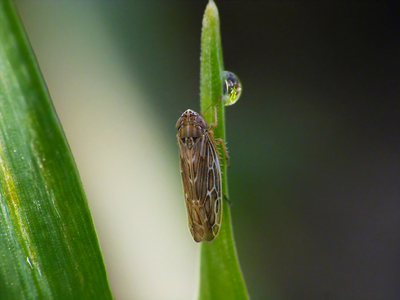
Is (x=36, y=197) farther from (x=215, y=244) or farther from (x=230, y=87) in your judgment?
(x=230, y=87)

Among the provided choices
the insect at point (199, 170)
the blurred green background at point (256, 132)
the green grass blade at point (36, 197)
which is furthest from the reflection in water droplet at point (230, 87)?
the blurred green background at point (256, 132)

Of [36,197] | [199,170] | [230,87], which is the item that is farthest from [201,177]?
[36,197]

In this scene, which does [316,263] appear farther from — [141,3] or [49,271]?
[141,3]

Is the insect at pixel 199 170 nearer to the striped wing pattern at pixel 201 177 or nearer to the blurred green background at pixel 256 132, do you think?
the striped wing pattern at pixel 201 177

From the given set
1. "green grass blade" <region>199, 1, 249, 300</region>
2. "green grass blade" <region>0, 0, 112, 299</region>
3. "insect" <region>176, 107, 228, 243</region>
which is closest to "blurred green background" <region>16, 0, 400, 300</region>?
"insect" <region>176, 107, 228, 243</region>

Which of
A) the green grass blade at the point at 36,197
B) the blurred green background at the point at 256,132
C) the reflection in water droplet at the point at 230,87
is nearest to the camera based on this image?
the green grass blade at the point at 36,197

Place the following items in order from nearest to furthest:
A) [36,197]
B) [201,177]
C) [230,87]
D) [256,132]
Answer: [36,197] → [230,87] → [201,177] → [256,132]

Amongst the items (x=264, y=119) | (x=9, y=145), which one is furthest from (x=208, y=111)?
(x=264, y=119)
